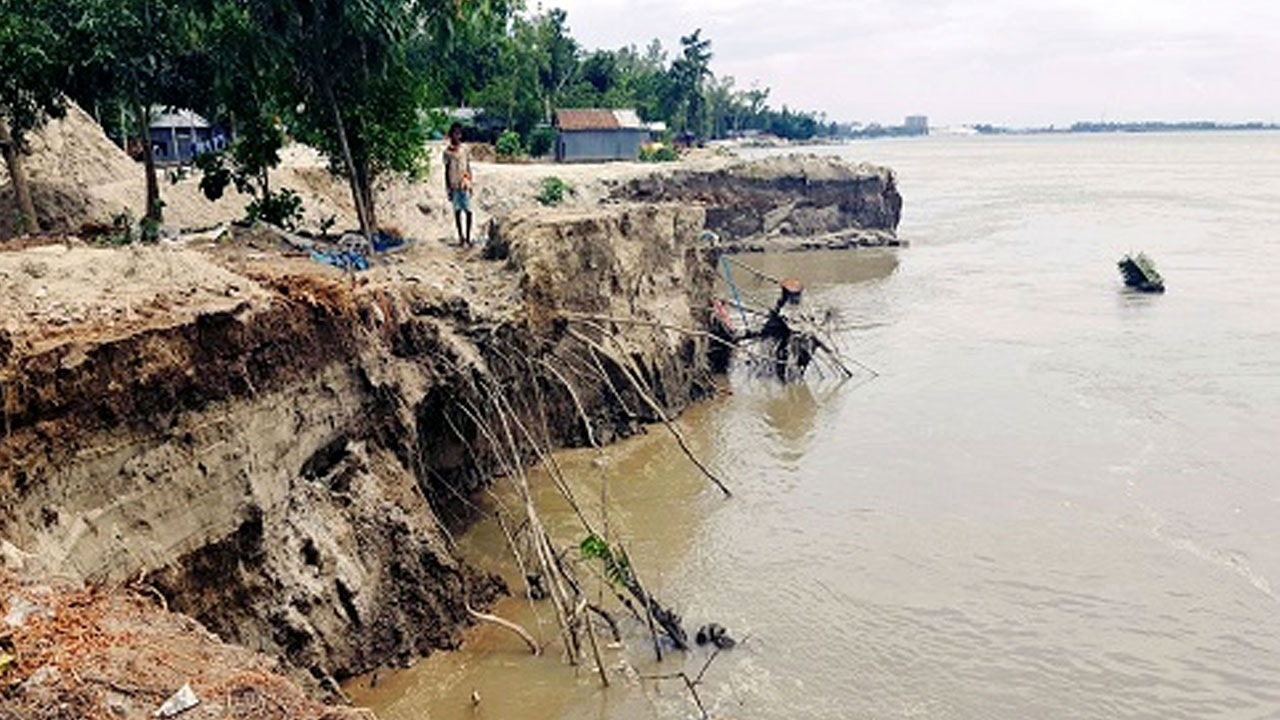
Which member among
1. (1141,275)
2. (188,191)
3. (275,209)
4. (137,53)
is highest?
(137,53)

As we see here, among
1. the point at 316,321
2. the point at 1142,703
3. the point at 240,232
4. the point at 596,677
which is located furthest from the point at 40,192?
the point at 1142,703

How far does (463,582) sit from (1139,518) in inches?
434

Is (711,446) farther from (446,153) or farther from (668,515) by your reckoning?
(446,153)

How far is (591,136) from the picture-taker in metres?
56.6

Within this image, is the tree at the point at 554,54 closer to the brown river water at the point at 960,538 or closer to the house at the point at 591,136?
the house at the point at 591,136

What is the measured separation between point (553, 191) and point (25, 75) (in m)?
23.4

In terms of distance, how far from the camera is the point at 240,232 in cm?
1727

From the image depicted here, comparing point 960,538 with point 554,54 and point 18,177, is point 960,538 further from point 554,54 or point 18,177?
point 554,54

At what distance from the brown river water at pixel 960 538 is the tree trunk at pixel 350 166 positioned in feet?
17.2

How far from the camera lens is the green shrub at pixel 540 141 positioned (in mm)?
57562

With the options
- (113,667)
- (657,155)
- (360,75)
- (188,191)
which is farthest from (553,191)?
(113,667)

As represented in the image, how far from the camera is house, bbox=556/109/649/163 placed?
184ft

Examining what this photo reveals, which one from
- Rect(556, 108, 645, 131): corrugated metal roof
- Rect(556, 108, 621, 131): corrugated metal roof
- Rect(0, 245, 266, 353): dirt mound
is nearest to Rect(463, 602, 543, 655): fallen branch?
Rect(0, 245, 266, 353): dirt mound

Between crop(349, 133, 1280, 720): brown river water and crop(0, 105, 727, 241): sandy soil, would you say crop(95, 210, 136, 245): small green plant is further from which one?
crop(349, 133, 1280, 720): brown river water
